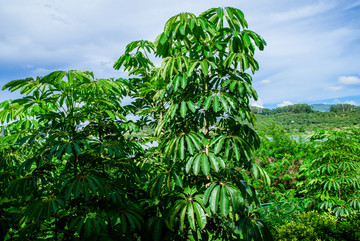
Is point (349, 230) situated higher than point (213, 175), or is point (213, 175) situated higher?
point (213, 175)

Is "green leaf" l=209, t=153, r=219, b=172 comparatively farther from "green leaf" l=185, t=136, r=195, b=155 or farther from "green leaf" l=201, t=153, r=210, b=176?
"green leaf" l=185, t=136, r=195, b=155

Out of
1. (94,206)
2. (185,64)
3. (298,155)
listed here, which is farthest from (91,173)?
(298,155)

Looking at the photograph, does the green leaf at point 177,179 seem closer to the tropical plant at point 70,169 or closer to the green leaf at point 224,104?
the tropical plant at point 70,169

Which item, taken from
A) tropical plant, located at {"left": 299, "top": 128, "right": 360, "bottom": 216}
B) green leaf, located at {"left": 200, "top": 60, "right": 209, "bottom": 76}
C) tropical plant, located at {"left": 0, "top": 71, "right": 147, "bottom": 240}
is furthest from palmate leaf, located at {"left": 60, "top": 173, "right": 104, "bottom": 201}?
tropical plant, located at {"left": 299, "top": 128, "right": 360, "bottom": 216}

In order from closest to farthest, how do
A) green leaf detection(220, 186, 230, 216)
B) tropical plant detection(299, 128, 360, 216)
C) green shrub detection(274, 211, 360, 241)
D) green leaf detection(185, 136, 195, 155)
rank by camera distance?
green leaf detection(220, 186, 230, 216) → green leaf detection(185, 136, 195, 155) → green shrub detection(274, 211, 360, 241) → tropical plant detection(299, 128, 360, 216)

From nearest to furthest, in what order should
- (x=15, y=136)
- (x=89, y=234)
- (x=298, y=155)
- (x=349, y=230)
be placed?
1. (x=89, y=234)
2. (x=349, y=230)
3. (x=15, y=136)
4. (x=298, y=155)

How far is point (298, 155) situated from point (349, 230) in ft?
9.25

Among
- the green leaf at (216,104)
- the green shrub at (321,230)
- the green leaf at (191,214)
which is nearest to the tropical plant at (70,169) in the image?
the green leaf at (191,214)

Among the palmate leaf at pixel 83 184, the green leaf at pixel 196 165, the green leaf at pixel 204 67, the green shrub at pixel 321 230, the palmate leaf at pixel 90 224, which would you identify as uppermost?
the green leaf at pixel 204 67

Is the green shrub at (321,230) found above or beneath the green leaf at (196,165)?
beneath

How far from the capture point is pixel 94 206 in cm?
163

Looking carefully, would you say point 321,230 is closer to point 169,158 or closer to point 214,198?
point 214,198

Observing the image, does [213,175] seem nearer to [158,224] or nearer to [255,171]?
[255,171]

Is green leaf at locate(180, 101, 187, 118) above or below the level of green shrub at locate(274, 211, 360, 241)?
above
